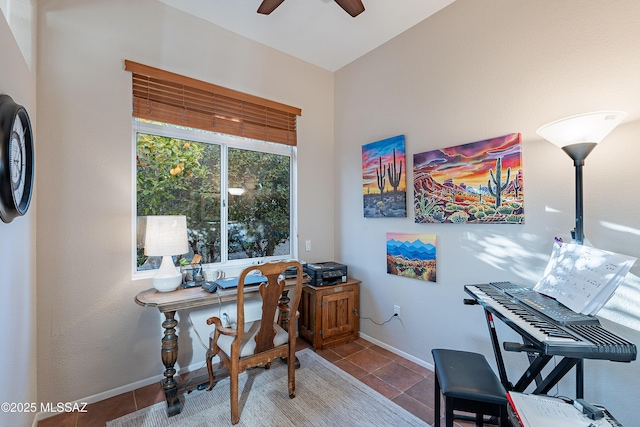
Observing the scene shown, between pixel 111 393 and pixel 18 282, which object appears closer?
pixel 18 282

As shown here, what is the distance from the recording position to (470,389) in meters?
1.35

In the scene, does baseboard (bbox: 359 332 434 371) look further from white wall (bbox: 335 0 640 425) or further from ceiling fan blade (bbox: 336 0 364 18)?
ceiling fan blade (bbox: 336 0 364 18)

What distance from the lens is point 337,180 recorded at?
3.43 metres

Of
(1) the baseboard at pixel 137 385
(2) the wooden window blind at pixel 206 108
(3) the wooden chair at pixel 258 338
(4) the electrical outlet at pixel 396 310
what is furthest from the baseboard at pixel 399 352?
(2) the wooden window blind at pixel 206 108

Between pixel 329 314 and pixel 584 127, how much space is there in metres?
2.41

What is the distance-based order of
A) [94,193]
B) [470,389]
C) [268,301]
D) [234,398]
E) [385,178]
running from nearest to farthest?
[470,389] → [234,398] → [268,301] → [94,193] → [385,178]

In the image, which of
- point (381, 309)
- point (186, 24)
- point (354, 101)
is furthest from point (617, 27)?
point (186, 24)

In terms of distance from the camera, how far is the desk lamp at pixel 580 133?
138cm

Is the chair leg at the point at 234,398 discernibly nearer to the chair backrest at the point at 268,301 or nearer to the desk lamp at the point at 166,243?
the chair backrest at the point at 268,301

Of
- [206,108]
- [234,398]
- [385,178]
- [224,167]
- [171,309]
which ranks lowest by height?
[234,398]

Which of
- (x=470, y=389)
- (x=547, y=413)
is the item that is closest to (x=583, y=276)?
(x=547, y=413)

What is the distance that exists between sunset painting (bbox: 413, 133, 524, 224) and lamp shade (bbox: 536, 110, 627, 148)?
0.44m

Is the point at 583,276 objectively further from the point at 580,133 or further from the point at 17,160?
the point at 17,160

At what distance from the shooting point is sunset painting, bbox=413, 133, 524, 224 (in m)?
1.98
